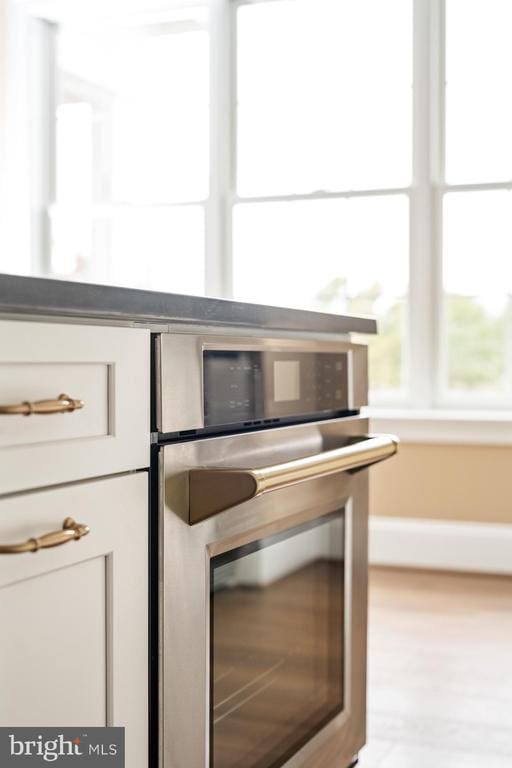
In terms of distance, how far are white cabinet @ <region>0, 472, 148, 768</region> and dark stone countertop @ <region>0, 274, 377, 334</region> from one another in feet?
0.57

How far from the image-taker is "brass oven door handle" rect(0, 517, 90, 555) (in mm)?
880

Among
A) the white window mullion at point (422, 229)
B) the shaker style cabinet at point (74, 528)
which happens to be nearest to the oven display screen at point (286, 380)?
the shaker style cabinet at point (74, 528)

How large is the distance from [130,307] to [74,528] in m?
0.25

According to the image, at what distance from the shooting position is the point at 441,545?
3.96m

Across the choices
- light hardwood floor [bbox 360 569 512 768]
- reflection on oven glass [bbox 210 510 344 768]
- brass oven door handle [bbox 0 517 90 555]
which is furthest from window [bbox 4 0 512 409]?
brass oven door handle [bbox 0 517 90 555]

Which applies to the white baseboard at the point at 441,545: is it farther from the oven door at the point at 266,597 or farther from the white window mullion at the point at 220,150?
the oven door at the point at 266,597

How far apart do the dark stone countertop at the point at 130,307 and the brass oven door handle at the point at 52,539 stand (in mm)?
208

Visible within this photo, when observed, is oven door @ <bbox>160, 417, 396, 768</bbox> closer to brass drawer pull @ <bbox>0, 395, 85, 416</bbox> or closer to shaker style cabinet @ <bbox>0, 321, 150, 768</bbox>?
shaker style cabinet @ <bbox>0, 321, 150, 768</bbox>

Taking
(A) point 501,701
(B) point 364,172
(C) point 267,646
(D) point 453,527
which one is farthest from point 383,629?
(B) point 364,172

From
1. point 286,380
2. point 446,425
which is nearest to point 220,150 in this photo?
point 446,425

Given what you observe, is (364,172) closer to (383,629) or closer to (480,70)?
(480,70)

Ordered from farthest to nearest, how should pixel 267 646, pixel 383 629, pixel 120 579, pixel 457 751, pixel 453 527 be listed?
pixel 453 527 → pixel 383 629 → pixel 457 751 → pixel 267 646 → pixel 120 579

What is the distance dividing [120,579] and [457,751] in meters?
1.26

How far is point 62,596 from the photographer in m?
0.97
